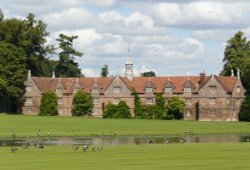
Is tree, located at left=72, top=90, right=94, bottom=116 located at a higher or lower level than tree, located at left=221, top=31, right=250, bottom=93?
lower

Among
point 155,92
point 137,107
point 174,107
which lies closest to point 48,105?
point 137,107

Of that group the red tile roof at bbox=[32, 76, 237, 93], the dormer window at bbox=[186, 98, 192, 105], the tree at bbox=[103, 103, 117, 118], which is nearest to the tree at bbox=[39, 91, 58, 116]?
the red tile roof at bbox=[32, 76, 237, 93]

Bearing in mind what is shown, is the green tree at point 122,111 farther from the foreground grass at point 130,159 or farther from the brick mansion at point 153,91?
the foreground grass at point 130,159

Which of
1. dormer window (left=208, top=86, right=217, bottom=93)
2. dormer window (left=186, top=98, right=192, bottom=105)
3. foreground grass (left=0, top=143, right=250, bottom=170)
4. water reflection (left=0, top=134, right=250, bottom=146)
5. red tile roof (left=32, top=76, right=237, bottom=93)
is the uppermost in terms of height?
red tile roof (left=32, top=76, right=237, bottom=93)

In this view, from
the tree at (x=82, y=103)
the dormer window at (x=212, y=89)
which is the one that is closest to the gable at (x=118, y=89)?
the tree at (x=82, y=103)

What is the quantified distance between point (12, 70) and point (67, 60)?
30.9 m

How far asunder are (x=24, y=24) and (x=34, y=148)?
76162 mm

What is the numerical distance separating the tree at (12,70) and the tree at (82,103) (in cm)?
886

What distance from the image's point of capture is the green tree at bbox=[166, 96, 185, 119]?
11012 centimetres

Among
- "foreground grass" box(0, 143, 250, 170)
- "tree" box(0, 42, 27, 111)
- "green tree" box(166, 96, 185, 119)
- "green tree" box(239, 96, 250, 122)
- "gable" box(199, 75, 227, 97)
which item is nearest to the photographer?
"foreground grass" box(0, 143, 250, 170)

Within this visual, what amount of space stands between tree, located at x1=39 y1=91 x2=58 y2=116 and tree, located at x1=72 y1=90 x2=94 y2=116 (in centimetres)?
312

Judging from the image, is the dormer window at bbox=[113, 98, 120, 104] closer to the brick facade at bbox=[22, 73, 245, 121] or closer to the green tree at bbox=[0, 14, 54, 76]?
the brick facade at bbox=[22, 73, 245, 121]

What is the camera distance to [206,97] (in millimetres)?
112750

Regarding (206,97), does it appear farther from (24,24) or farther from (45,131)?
(45,131)
